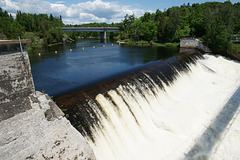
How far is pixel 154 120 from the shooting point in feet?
32.9

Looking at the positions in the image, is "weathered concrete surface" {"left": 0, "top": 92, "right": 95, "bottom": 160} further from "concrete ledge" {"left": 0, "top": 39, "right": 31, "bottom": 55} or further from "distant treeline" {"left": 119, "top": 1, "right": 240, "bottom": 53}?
"distant treeline" {"left": 119, "top": 1, "right": 240, "bottom": 53}

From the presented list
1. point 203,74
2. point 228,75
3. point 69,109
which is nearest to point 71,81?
point 69,109

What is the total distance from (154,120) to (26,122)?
7.22 metres

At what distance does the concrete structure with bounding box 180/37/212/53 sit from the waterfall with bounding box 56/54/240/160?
17.1m

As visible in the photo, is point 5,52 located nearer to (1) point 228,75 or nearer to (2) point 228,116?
(2) point 228,116

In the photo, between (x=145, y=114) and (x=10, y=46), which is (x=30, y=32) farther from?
(x=145, y=114)

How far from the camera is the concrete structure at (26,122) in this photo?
5059 mm

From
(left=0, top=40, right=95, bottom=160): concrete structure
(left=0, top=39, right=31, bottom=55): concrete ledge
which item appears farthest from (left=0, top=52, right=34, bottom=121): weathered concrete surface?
(left=0, top=39, right=31, bottom=55): concrete ledge

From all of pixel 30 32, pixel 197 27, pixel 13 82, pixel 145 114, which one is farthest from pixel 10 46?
pixel 30 32

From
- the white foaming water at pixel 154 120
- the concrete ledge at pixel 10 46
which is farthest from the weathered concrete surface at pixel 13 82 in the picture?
the white foaming water at pixel 154 120

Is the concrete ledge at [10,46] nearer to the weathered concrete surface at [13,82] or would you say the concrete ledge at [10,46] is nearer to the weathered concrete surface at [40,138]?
the weathered concrete surface at [13,82]

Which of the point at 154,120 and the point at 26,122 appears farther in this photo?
the point at 154,120

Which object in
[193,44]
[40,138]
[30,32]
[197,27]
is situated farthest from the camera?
[30,32]

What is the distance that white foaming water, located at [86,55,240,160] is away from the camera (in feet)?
25.3
